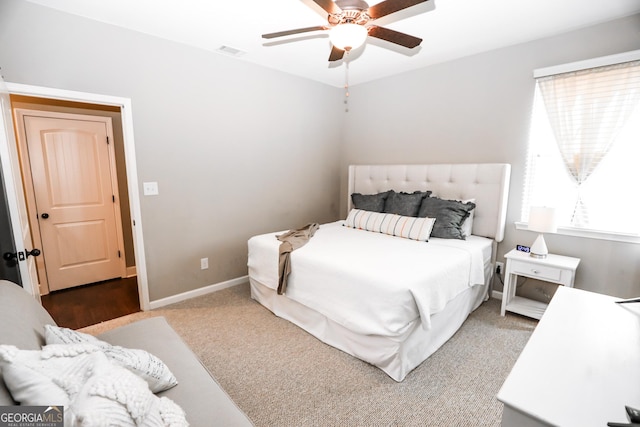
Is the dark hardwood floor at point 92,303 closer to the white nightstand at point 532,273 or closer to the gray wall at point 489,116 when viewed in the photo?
the gray wall at point 489,116

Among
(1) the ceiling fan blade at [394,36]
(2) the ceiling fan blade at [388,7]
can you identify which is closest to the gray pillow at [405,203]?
(1) the ceiling fan blade at [394,36]

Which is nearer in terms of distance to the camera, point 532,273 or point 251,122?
point 532,273

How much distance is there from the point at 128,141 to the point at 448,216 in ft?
10.5

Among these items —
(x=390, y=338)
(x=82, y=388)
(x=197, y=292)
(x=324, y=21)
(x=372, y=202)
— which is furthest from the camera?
(x=372, y=202)

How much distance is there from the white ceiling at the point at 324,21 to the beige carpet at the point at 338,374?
7.88 ft

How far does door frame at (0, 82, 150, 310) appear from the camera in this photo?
2.24 meters

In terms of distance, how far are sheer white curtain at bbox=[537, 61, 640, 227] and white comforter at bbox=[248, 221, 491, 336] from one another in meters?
1.04

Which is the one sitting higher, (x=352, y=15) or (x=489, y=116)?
(x=352, y=15)

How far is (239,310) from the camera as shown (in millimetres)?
2934

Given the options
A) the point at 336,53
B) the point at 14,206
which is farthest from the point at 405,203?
the point at 14,206

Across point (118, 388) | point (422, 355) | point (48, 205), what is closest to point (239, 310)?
point (422, 355)

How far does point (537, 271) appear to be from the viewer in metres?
2.57

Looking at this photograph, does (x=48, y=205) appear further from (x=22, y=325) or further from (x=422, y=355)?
(x=422, y=355)

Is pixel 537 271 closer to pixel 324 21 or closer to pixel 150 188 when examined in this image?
pixel 324 21
